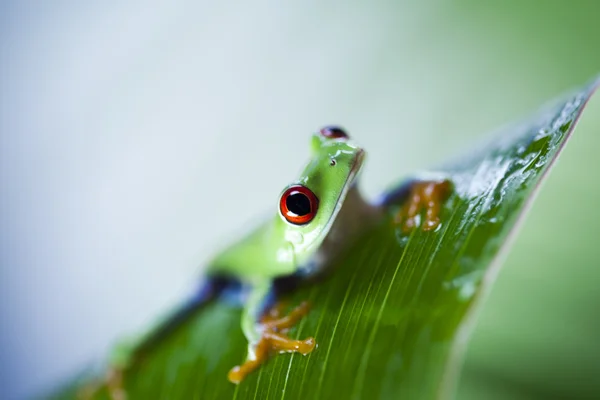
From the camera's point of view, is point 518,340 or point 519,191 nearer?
point 519,191

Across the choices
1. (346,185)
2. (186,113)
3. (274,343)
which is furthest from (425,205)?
(186,113)

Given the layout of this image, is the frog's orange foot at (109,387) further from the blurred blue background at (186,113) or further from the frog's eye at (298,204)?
the blurred blue background at (186,113)

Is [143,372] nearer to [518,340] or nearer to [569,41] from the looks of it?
[518,340]

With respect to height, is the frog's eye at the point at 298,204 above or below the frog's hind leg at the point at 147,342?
above

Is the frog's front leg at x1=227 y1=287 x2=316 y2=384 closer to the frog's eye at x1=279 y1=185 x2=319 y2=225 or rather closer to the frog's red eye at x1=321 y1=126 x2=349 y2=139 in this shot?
the frog's eye at x1=279 y1=185 x2=319 y2=225

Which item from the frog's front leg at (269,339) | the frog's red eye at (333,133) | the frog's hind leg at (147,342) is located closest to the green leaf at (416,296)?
the frog's front leg at (269,339)

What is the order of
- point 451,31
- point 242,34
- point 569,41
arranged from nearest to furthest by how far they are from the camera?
point 569,41 → point 451,31 → point 242,34

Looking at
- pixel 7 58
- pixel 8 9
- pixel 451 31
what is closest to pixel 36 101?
pixel 7 58
